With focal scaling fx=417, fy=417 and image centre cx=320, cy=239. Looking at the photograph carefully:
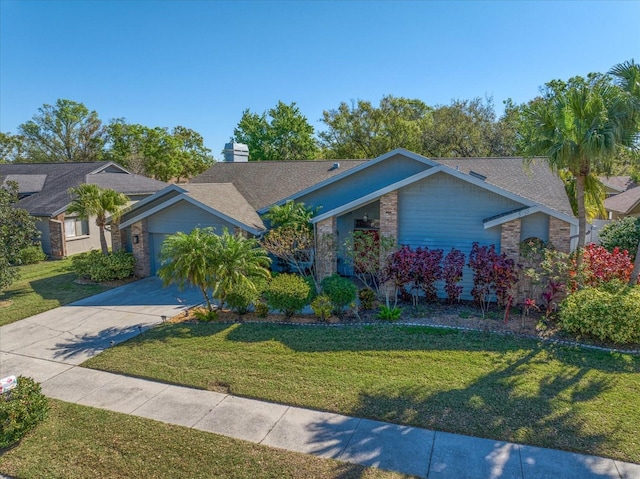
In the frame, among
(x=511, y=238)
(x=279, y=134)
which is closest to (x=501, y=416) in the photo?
(x=511, y=238)

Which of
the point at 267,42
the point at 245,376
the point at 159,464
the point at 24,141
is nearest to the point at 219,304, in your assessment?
the point at 245,376

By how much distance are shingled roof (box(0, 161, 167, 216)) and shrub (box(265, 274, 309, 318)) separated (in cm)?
1643

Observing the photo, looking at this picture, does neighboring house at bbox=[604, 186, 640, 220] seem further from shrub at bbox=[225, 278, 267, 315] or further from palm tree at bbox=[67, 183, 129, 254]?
palm tree at bbox=[67, 183, 129, 254]

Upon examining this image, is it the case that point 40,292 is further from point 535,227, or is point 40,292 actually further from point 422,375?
point 535,227

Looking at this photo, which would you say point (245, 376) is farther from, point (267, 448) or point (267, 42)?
point (267, 42)

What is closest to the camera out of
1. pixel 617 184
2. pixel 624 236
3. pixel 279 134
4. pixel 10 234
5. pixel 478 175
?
pixel 10 234

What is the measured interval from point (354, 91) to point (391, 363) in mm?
30635

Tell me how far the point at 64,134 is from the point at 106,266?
141 ft

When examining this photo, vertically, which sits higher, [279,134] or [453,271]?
[279,134]

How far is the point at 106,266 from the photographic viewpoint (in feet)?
53.9

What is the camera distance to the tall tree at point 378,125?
113 feet

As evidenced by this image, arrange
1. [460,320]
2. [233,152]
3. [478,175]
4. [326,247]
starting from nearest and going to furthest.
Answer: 1. [460,320]
2. [326,247]
3. [478,175]
4. [233,152]

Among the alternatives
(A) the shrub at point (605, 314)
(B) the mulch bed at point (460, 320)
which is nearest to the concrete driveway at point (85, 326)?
(B) the mulch bed at point (460, 320)

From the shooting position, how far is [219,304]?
13.4m
